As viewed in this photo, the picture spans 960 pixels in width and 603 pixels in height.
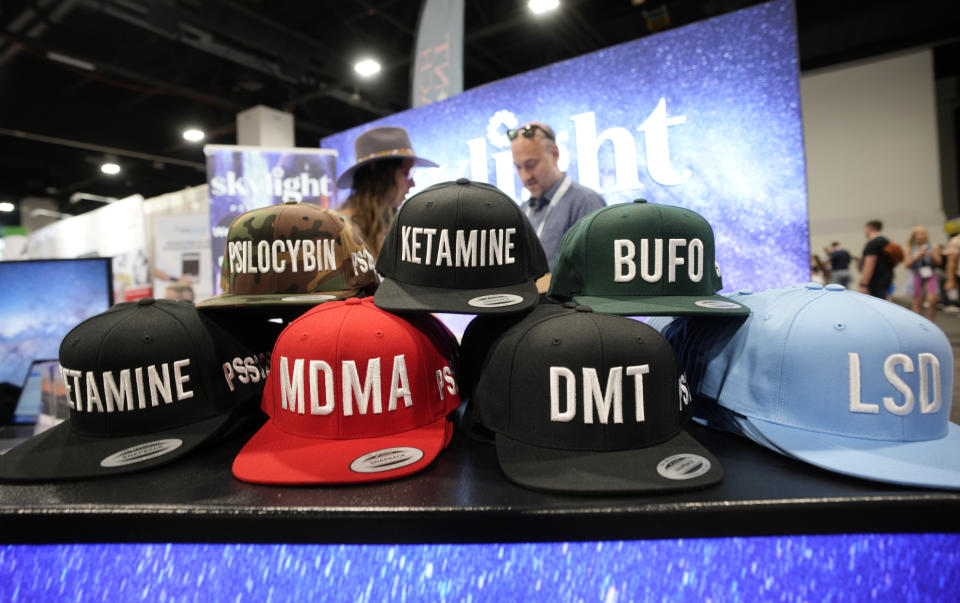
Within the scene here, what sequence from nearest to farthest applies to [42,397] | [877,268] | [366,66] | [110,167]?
[42,397]
[877,268]
[366,66]
[110,167]

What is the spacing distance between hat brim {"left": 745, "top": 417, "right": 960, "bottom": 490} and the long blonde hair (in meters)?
1.41

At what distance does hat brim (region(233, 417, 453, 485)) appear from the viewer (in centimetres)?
68

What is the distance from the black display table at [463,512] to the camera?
0.59 metres

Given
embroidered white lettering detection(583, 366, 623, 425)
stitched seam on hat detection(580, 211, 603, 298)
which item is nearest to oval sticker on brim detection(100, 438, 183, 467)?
embroidered white lettering detection(583, 366, 623, 425)

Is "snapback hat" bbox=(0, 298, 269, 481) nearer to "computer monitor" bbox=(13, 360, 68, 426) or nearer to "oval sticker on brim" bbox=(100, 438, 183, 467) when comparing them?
"oval sticker on brim" bbox=(100, 438, 183, 467)

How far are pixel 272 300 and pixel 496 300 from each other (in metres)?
0.45

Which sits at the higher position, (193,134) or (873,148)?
(193,134)

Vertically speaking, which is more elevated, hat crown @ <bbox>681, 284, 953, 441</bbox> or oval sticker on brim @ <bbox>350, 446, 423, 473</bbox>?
hat crown @ <bbox>681, 284, 953, 441</bbox>

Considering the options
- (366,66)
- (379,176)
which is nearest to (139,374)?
(379,176)

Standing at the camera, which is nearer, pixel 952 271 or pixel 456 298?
pixel 456 298

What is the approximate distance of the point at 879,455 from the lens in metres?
0.67

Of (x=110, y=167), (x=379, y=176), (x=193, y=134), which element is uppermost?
(x=110, y=167)

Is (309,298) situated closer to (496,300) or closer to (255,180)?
(496,300)

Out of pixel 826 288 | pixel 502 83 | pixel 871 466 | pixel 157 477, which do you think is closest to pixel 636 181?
pixel 502 83
